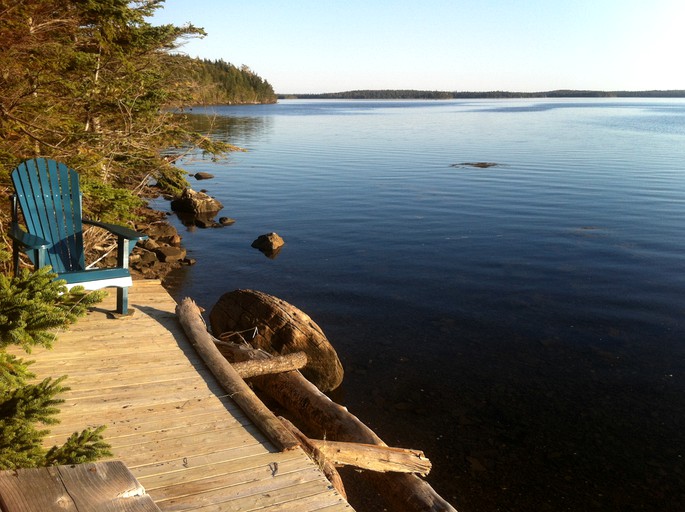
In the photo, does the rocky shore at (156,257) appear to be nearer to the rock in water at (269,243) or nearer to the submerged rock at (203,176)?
the rock in water at (269,243)

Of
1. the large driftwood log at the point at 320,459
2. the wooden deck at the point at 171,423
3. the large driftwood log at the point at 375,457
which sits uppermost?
the wooden deck at the point at 171,423

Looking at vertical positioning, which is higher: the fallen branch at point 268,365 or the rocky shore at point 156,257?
the fallen branch at point 268,365

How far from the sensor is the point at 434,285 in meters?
10.5

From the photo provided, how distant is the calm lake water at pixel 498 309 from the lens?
5.48m

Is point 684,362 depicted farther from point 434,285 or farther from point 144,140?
point 144,140

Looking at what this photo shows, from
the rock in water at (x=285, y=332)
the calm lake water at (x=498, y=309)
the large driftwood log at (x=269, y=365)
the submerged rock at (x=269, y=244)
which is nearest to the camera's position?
the large driftwood log at (x=269, y=365)

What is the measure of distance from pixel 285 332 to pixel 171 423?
265cm

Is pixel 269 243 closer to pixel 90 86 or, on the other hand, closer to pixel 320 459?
pixel 90 86

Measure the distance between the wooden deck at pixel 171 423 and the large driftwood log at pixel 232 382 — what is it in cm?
6

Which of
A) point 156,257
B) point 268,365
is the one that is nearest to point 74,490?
point 268,365

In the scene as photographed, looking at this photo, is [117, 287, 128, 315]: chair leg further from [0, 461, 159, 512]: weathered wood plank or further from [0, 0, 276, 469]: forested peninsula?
[0, 461, 159, 512]: weathered wood plank

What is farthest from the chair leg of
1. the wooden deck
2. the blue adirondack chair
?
the wooden deck

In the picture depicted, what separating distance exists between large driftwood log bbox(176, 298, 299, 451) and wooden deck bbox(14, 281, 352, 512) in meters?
0.06

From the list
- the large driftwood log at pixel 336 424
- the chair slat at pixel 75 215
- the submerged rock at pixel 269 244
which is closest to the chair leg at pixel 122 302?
the chair slat at pixel 75 215
